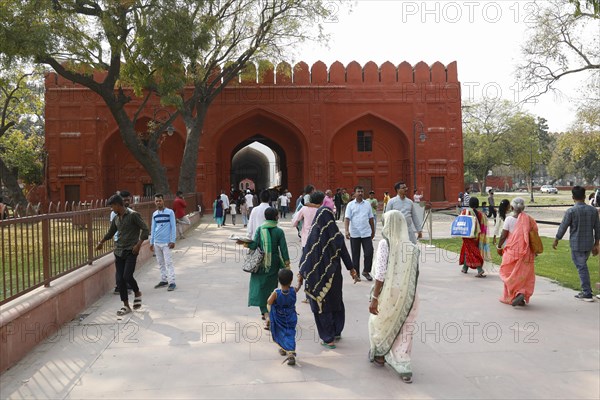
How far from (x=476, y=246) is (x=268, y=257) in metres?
4.46

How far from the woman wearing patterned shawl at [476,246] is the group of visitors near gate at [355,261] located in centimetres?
2

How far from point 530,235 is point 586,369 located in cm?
249

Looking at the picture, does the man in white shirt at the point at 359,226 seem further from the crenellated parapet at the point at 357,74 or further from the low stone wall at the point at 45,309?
the crenellated parapet at the point at 357,74

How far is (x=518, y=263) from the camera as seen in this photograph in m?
6.18

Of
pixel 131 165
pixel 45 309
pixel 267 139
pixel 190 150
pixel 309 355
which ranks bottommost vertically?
pixel 309 355

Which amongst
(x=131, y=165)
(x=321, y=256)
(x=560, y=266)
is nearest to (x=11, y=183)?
(x=131, y=165)

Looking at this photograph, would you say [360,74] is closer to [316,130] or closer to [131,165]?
[316,130]

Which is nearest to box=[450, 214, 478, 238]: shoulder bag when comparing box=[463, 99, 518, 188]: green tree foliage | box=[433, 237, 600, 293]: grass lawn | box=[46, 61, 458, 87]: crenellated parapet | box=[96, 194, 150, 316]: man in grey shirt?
box=[433, 237, 600, 293]: grass lawn

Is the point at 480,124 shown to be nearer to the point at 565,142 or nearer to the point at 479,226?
the point at 565,142

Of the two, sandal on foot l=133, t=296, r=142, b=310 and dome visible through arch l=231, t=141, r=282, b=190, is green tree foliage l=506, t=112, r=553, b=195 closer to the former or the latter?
dome visible through arch l=231, t=141, r=282, b=190

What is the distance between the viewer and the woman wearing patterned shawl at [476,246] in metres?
8.37

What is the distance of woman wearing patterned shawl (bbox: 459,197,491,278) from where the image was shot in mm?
8367

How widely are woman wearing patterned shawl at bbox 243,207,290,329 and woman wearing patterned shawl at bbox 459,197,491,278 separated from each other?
4.18 metres

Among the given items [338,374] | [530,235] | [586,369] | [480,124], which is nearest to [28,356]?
[338,374]
